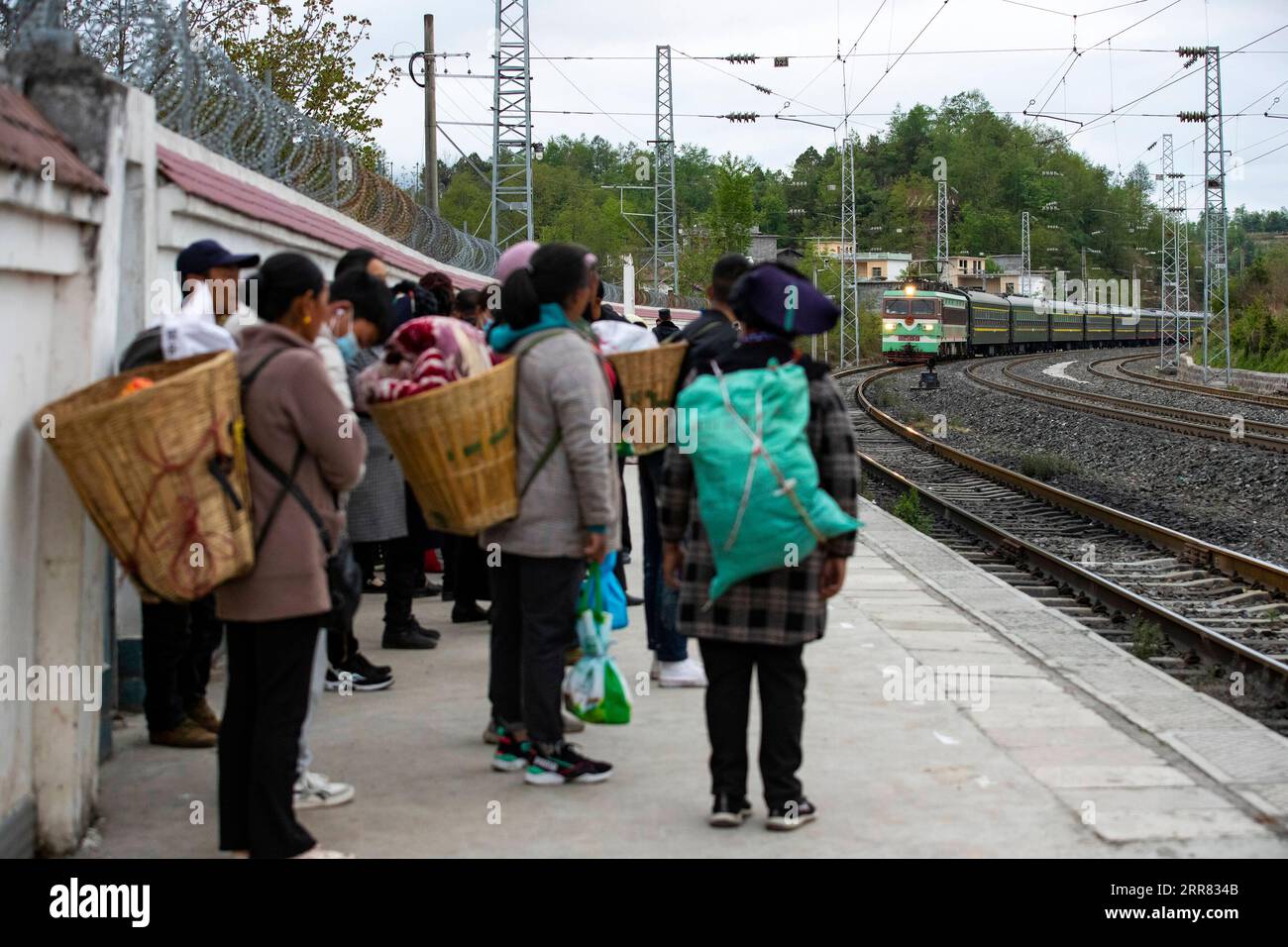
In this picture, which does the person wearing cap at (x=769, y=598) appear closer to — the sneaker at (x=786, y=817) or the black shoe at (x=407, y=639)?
the sneaker at (x=786, y=817)

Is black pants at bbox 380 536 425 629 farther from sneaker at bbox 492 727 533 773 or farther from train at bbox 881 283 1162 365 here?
train at bbox 881 283 1162 365

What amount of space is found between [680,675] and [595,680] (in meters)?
1.58

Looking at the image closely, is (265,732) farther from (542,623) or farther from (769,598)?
(769,598)

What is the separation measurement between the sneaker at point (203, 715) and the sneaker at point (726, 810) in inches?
90.0

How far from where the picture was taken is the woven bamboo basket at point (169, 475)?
4328 millimetres

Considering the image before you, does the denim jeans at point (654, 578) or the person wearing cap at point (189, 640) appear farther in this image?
the denim jeans at point (654, 578)

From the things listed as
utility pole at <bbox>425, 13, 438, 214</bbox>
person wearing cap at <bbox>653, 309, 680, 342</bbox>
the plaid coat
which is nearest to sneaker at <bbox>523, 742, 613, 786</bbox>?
the plaid coat

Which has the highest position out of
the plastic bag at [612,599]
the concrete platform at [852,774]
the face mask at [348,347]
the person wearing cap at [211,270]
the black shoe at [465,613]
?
the person wearing cap at [211,270]

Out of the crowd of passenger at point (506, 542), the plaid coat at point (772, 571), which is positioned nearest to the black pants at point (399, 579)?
the crowd of passenger at point (506, 542)

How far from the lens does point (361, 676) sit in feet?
24.4

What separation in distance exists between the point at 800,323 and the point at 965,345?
5815cm

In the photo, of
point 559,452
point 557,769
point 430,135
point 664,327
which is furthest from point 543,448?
point 430,135

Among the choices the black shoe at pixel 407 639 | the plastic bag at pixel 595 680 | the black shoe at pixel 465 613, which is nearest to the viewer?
the plastic bag at pixel 595 680

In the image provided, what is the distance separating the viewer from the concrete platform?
16.9 feet
